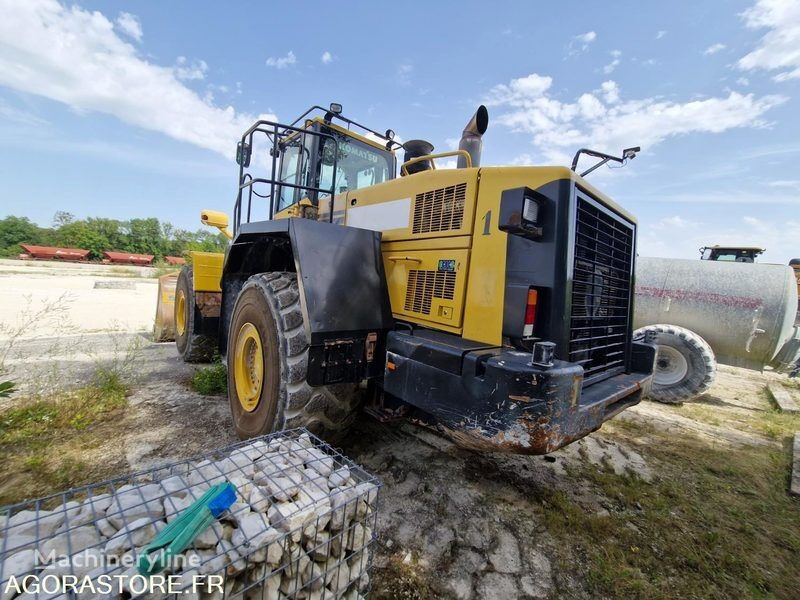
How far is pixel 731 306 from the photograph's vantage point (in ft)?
20.1

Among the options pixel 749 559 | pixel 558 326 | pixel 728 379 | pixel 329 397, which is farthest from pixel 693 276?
pixel 329 397

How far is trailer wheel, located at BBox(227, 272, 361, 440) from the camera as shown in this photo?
2.32m

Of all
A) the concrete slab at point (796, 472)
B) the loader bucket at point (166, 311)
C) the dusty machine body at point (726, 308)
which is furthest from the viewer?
→ the loader bucket at point (166, 311)

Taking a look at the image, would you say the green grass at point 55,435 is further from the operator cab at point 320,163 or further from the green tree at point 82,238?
the green tree at point 82,238

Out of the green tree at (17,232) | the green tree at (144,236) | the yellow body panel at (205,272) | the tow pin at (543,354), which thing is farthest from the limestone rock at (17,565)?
the green tree at (17,232)

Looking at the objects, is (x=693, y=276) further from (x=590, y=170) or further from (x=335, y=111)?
(x=335, y=111)

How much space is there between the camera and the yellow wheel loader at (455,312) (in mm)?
1820

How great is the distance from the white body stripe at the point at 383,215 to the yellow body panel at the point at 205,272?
2.68m

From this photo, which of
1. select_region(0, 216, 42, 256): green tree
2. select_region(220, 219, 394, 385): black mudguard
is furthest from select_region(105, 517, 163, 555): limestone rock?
select_region(0, 216, 42, 256): green tree

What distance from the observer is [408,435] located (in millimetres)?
3301

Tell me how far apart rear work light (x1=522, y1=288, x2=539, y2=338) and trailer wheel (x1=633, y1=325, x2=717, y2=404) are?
4.33 metres

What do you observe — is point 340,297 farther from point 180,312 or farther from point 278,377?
point 180,312

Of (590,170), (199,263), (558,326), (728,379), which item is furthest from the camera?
(728,379)

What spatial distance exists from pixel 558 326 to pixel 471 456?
1.57 meters
